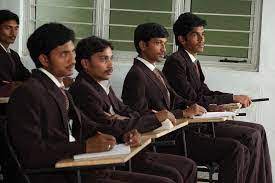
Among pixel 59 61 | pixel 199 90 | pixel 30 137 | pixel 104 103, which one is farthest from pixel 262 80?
pixel 30 137

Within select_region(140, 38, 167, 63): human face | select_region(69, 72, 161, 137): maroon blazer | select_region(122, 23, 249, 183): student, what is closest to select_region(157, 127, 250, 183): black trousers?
select_region(122, 23, 249, 183): student

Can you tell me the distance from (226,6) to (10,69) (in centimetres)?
208

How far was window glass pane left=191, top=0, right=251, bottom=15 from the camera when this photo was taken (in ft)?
17.6

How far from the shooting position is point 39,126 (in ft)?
8.26

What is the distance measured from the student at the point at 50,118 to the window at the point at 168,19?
8.88 feet

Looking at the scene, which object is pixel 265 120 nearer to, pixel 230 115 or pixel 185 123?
pixel 230 115

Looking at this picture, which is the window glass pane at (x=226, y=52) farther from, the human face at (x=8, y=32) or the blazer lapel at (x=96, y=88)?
the blazer lapel at (x=96, y=88)

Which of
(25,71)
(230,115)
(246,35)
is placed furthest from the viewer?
(246,35)

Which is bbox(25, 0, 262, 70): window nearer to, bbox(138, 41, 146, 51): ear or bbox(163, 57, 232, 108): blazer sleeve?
bbox(163, 57, 232, 108): blazer sleeve

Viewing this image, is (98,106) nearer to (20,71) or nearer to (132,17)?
(20,71)

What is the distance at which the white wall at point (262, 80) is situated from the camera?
5.12 meters

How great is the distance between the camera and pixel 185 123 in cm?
344

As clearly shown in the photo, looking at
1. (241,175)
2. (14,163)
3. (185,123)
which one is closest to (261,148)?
(241,175)

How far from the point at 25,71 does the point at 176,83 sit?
1.49 m
